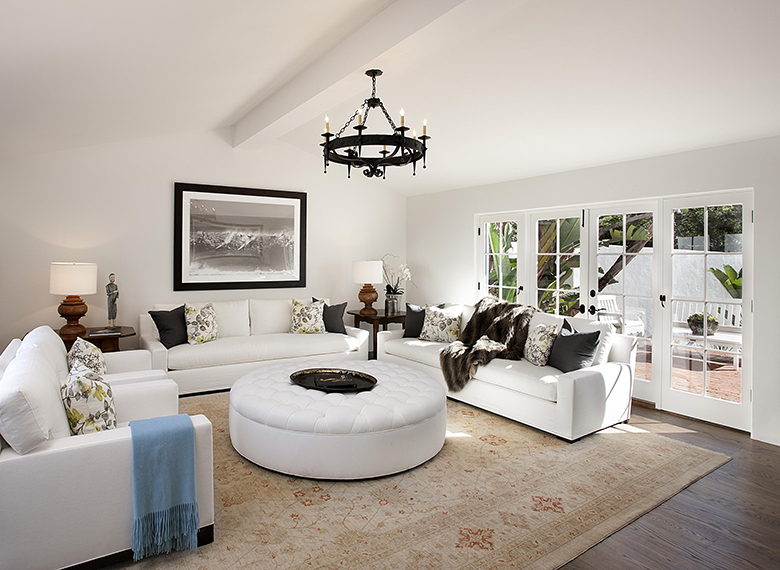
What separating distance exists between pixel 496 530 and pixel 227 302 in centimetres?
409

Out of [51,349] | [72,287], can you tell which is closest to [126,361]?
[51,349]

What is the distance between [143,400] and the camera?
119 inches

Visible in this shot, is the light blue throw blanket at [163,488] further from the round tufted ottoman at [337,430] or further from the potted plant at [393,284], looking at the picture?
the potted plant at [393,284]

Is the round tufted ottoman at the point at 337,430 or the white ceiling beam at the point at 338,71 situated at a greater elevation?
the white ceiling beam at the point at 338,71

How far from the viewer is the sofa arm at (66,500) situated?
193 centimetres

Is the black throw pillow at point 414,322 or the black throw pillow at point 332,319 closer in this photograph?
the black throw pillow at point 414,322

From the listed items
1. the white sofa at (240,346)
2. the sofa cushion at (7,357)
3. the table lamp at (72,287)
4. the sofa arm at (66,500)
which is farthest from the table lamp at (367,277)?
the sofa arm at (66,500)

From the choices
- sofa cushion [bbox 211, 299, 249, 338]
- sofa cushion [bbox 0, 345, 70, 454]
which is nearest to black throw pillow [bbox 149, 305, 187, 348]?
sofa cushion [bbox 211, 299, 249, 338]

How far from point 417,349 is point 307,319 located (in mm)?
1439

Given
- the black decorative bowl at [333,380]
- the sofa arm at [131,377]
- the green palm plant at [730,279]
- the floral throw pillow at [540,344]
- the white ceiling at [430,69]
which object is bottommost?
the black decorative bowl at [333,380]

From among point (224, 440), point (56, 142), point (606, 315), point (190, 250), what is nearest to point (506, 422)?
point (606, 315)

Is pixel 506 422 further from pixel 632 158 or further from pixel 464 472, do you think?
pixel 632 158

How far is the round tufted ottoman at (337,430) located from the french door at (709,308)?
2348 mm

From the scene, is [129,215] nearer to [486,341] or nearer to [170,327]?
[170,327]
